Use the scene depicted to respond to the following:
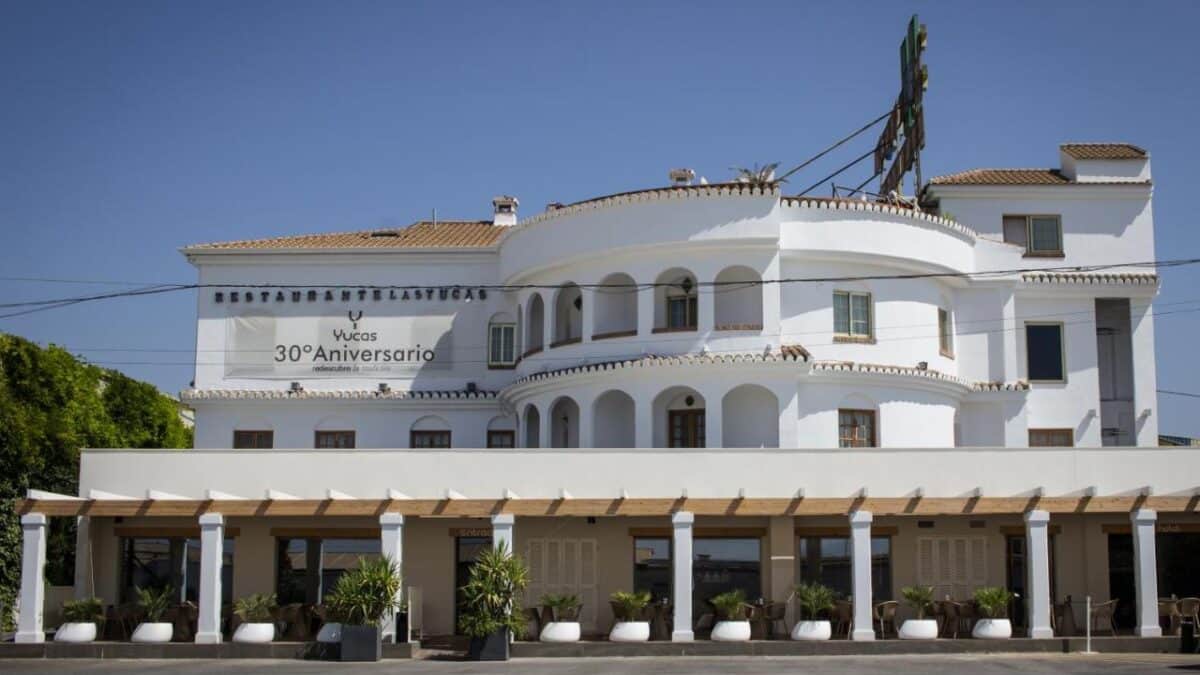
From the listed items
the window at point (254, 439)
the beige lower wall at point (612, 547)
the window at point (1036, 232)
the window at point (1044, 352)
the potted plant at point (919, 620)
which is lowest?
the potted plant at point (919, 620)

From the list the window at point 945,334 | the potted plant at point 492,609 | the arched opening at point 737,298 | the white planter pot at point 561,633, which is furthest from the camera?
the window at point 945,334

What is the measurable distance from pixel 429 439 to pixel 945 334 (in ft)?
47.2

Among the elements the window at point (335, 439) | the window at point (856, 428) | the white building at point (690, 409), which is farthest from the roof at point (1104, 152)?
the window at point (335, 439)

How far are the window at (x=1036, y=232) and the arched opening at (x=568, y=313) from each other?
12.4 meters

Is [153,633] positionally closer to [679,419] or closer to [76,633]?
[76,633]

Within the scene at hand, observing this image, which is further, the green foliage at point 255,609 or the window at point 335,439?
the window at point 335,439

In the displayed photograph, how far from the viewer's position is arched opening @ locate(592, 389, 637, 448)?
35.2 meters

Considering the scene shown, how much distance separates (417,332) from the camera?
39875 millimetres

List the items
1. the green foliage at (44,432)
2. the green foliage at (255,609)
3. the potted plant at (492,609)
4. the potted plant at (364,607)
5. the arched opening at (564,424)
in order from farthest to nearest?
the arched opening at (564,424) < the green foliage at (44,432) < the green foliage at (255,609) < the potted plant at (364,607) < the potted plant at (492,609)

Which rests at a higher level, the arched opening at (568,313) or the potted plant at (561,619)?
the arched opening at (568,313)

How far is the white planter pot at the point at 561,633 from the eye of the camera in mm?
29031

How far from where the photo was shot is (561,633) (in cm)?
2906

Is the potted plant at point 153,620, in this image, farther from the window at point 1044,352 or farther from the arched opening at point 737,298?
the window at point 1044,352

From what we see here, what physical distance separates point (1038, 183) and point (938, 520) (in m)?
12.6
